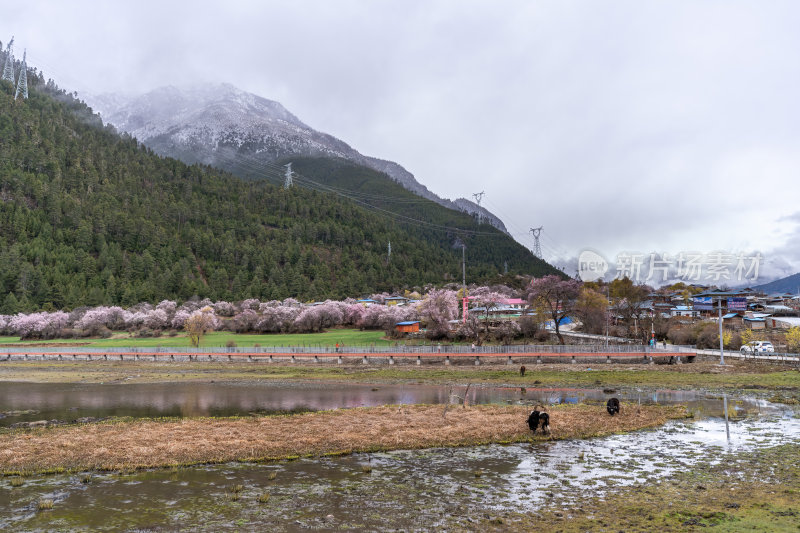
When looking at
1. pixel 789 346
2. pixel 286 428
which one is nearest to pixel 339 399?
pixel 286 428

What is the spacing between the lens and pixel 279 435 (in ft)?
85.9

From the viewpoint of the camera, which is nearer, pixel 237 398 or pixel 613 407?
pixel 613 407

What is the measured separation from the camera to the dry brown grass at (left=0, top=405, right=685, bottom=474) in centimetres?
2212

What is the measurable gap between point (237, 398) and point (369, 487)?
96.3 ft

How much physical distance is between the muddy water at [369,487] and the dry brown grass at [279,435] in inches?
54.9

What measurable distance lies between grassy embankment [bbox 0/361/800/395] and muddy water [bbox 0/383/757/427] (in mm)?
5448

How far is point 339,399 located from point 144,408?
1508cm

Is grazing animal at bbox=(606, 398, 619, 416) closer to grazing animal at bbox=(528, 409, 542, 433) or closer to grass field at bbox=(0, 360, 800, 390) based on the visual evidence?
grazing animal at bbox=(528, 409, 542, 433)

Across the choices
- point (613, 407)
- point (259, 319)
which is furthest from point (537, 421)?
point (259, 319)

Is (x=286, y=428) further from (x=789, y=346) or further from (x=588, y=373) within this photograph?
(x=789, y=346)

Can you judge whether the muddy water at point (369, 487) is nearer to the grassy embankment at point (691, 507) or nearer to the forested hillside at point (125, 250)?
the grassy embankment at point (691, 507)

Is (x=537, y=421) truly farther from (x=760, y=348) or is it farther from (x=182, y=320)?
(x=182, y=320)

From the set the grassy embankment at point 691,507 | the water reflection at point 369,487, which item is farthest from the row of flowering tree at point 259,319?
the grassy embankment at point 691,507

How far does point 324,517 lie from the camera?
15016 mm
